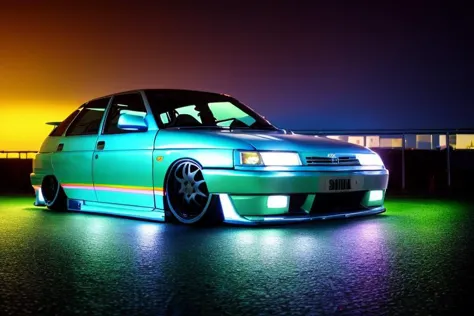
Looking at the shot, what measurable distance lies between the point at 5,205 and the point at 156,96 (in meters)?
3.66

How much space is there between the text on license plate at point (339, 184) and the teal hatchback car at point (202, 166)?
1 centimetres

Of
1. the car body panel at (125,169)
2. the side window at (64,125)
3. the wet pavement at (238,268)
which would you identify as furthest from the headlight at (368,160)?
the side window at (64,125)

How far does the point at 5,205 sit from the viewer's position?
10.1 metres

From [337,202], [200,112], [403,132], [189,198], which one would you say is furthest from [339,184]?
[403,132]

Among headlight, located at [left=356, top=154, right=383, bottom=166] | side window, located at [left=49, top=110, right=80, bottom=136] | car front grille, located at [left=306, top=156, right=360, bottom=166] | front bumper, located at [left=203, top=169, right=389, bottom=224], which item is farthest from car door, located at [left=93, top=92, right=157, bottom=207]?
headlight, located at [left=356, top=154, right=383, bottom=166]

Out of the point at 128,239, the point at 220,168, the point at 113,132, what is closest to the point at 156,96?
the point at 113,132

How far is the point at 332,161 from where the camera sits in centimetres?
698

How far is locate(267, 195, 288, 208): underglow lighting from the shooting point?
652cm

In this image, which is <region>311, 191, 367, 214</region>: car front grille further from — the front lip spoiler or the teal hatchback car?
the front lip spoiler

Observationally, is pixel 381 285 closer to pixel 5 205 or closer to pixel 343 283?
pixel 343 283

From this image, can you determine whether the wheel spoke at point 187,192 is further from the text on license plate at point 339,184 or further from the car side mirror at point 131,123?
the text on license plate at point 339,184

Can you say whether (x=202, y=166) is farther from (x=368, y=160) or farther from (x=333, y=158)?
(x=368, y=160)

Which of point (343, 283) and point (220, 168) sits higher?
point (220, 168)

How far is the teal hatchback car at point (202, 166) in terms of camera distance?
6.55 meters
